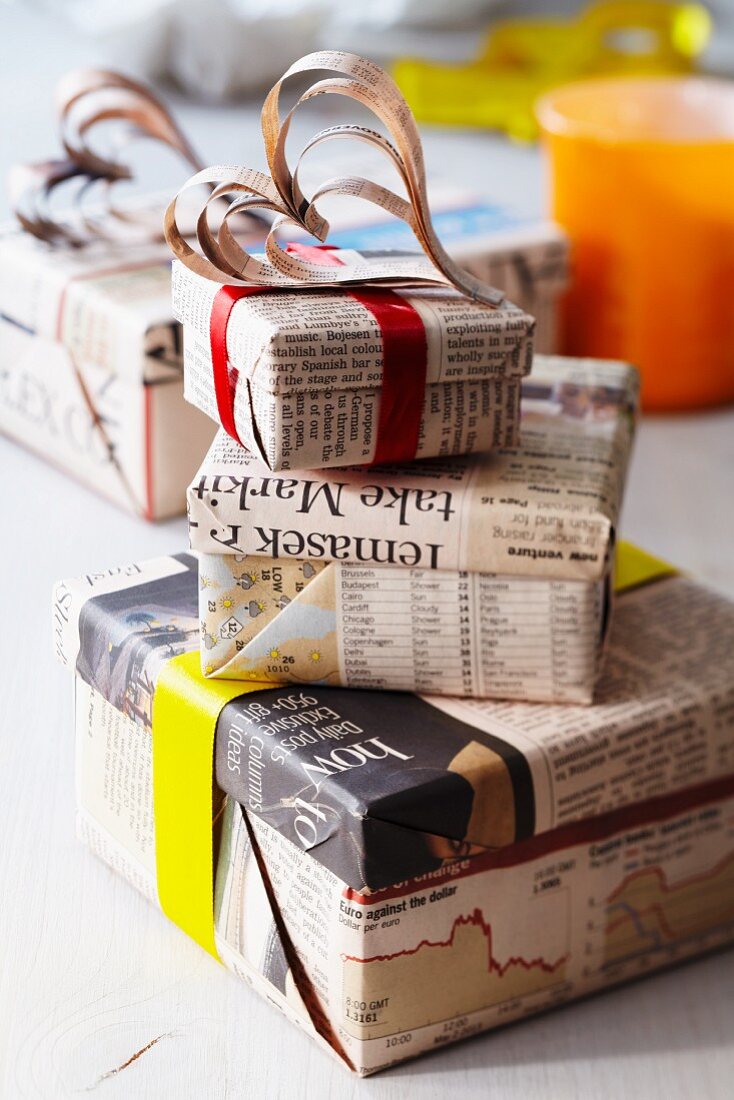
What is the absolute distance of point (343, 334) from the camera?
0.58 metres

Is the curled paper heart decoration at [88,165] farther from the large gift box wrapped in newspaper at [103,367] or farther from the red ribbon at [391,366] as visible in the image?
the red ribbon at [391,366]

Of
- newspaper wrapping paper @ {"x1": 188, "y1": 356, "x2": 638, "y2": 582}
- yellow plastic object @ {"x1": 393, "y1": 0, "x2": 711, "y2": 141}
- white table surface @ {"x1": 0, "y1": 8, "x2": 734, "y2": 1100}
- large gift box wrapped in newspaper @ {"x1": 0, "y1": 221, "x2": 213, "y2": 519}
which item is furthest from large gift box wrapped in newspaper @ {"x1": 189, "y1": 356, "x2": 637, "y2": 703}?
yellow plastic object @ {"x1": 393, "y1": 0, "x2": 711, "y2": 141}

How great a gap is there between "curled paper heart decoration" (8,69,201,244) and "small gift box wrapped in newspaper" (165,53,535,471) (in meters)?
0.47

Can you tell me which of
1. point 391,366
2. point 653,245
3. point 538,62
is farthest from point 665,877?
point 538,62

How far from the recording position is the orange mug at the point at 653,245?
1.15 meters

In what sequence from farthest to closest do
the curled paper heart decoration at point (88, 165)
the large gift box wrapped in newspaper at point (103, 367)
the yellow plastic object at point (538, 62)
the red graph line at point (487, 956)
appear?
1. the yellow plastic object at point (538, 62)
2. the curled paper heart decoration at point (88, 165)
3. the large gift box wrapped in newspaper at point (103, 367)
4. the red graph line at point (487, 956)

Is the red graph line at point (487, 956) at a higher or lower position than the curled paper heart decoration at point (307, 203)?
lower

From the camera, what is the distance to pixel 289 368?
1.87 feet

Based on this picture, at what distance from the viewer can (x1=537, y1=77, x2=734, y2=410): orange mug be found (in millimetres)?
1149

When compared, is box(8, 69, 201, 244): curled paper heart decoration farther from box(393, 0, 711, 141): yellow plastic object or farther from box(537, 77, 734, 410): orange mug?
box(393, 0, 711, 141): yellow plastic object

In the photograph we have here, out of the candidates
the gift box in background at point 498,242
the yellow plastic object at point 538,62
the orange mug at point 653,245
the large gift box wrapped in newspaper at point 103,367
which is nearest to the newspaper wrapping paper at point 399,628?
the large gift box wrapped in newspaper at point 103,367

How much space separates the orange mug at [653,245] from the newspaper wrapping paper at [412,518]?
592 mm

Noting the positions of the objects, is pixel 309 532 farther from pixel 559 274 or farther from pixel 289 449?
pixel 559 274

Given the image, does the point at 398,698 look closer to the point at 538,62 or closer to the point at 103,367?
the point at 103,367
